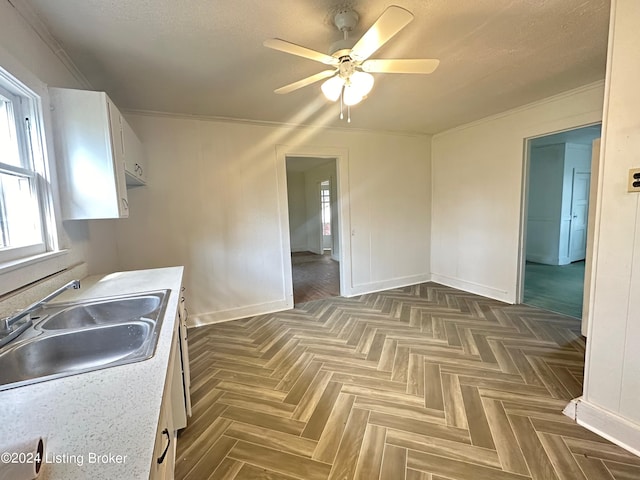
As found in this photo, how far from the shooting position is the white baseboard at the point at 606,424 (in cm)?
154

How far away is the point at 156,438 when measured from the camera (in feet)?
2.18

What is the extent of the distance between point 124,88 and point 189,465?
301cm

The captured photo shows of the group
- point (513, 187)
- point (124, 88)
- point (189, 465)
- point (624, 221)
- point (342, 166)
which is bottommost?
point (189, 465)

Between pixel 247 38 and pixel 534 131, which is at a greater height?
pixel 247 38

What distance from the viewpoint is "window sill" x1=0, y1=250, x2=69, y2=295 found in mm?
1276

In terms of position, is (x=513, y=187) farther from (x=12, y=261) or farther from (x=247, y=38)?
(x=12, y=261)

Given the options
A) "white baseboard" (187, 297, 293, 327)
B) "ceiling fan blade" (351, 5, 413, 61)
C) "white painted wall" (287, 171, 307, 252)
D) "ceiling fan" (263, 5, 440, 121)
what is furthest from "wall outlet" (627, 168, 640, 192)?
"white painted wall" (287, 171, 307, 252)

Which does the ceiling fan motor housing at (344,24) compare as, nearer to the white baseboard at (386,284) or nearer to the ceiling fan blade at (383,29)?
the ceiling fan blade at (383,29)

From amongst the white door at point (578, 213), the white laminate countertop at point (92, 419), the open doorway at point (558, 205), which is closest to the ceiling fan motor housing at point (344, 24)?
the white laminate countertop at point (92, 419)

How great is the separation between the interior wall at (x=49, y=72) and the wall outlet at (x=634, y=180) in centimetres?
320

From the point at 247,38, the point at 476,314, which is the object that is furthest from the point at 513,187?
the point at 247,38

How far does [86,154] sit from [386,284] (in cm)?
403

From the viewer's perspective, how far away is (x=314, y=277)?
5645 millimetres

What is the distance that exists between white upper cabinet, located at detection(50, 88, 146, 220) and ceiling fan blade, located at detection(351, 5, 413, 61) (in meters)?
1.68
